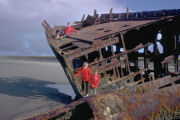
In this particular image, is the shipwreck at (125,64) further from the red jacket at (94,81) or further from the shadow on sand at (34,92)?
the shadow on sand at (34,92)

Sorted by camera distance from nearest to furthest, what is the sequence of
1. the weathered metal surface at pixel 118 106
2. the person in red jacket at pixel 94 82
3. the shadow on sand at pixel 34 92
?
the weathered metal surface at pixel 118 106 → the person in red jacket at pixel 94 82 → the shadow on sand at pixel 34 92

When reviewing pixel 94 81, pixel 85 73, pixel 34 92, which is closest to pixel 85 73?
pixel 85 73

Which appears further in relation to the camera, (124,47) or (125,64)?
(125,64)

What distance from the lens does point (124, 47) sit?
7.40m

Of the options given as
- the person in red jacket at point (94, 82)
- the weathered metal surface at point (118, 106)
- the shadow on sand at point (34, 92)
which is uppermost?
the weathered metal surface at point (118, 106)

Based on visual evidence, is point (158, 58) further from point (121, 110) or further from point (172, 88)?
point (121, 110)

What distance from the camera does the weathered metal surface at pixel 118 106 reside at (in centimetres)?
203

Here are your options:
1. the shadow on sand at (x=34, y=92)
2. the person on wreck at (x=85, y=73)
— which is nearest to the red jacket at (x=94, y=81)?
the person on wreck at (x=85, y=73)

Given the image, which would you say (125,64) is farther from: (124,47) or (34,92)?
(34,92)

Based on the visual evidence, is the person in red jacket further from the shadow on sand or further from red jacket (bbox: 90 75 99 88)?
the shadow on sand

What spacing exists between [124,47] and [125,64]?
84 cm

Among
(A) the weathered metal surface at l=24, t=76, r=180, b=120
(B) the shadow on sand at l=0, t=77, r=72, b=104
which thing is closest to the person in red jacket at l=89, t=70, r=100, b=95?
(B) the shadow on sand at l=0, t=77, r=72, b=104

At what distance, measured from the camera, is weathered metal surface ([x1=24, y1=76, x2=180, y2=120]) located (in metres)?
2.03

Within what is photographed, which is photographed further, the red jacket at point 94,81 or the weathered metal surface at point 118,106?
the red jacket at point 94,81
